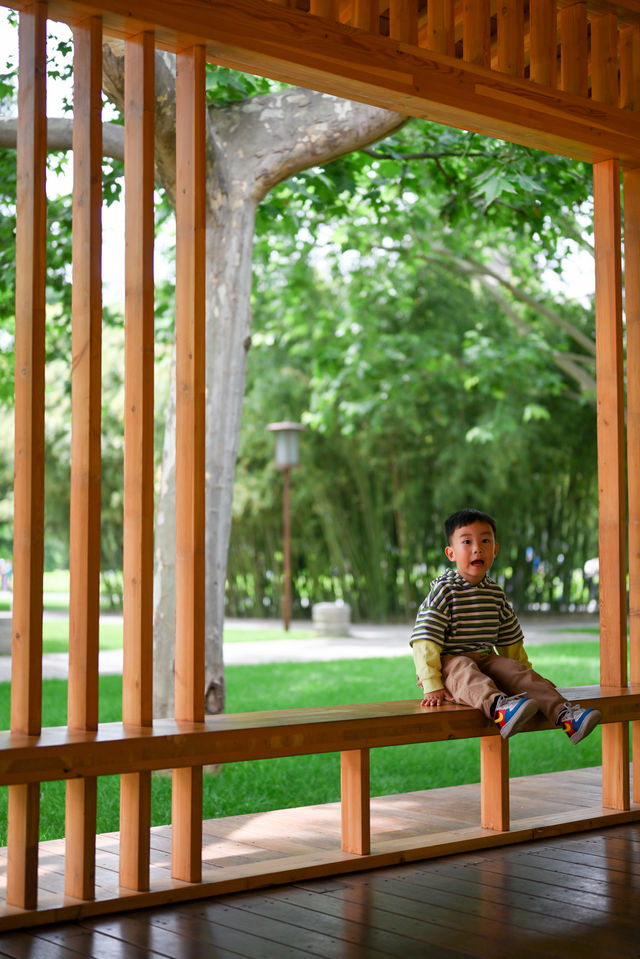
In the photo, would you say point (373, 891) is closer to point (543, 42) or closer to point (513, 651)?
point (513, 651)

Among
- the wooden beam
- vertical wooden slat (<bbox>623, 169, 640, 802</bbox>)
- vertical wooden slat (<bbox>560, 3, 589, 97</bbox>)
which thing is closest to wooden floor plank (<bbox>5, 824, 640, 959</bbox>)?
the wooden beam

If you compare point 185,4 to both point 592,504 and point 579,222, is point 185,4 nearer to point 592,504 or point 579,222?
point 579,222

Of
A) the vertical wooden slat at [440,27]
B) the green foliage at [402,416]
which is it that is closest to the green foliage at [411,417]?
the green foliage at [402,416]

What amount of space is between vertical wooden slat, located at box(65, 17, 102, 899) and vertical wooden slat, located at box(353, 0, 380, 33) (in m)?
0.85

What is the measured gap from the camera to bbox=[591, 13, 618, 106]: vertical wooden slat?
13.2 ft

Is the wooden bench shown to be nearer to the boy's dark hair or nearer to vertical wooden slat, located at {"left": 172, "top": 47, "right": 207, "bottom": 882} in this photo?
vertical wooden slat, located at {"left": 172, "top": 47, "right": 207, "bottom": 882}

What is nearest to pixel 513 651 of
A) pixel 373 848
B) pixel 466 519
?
pixel 466 519

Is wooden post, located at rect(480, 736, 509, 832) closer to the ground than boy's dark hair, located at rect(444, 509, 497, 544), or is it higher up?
closer to the ground

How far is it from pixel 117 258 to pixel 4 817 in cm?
716

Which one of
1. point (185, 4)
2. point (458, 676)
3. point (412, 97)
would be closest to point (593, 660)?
point (458, 676)

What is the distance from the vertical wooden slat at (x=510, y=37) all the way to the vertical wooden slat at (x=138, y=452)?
133 cm

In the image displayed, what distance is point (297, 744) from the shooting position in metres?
3.04

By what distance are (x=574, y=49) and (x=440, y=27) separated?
0.67 m

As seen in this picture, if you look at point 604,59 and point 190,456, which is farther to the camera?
point 604,59
